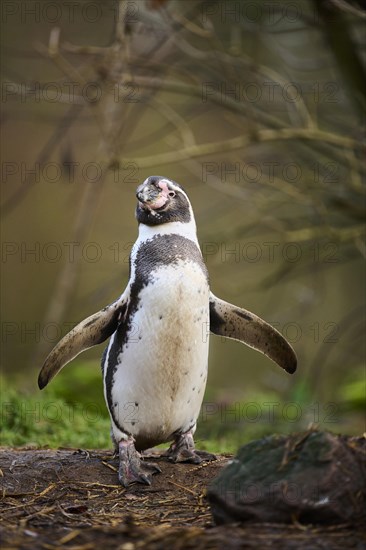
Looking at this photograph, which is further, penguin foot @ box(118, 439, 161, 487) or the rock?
penguin foot @ box(118, 439, 161, 487)

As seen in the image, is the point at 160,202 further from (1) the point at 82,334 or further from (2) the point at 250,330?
(2) the point at 250,330

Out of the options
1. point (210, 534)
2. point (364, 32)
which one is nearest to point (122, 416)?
point (210, 534)

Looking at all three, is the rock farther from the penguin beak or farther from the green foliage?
the green foliage

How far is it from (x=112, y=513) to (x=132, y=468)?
23.1 inches

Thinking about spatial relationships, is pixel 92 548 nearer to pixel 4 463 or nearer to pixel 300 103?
pixel 4 463

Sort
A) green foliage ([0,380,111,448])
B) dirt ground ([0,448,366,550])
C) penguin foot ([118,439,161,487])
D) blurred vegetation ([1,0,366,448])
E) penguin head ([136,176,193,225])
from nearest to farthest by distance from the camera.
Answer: dirt ground ([0,448,366,550]) < penguin foot ([118,439,161,487]) < penguin head ([136,176,193,225]) < green foliage ([0,380,111,448]) < blurred vegetation ([1,0,366,448])

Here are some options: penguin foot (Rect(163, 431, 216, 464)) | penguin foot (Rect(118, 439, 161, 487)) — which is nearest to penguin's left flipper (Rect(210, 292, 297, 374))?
penguin foot (Rect(163, 431, 216, 464))

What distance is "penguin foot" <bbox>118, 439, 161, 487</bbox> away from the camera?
13.6ft

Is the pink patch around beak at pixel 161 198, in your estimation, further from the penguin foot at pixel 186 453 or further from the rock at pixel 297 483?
the rock at pixel 297 483

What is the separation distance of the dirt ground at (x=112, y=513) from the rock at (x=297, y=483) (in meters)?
0.06

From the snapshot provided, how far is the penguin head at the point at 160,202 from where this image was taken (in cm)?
442

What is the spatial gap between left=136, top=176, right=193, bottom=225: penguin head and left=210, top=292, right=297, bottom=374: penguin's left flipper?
0.52 m

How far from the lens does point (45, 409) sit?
21.3ft

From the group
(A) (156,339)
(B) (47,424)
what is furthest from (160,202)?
(B) (47,424)
